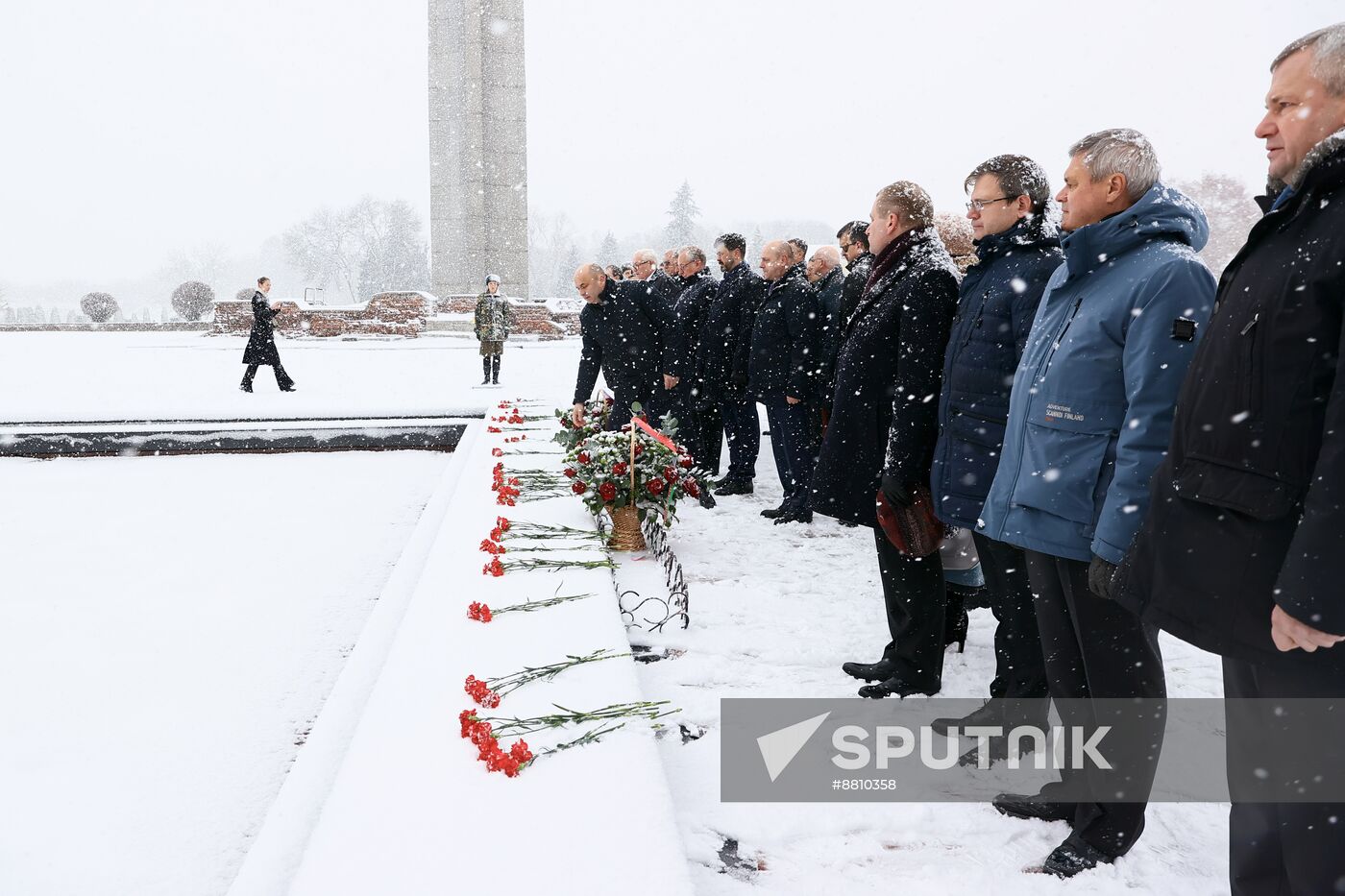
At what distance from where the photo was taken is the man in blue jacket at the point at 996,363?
2514 millimetres

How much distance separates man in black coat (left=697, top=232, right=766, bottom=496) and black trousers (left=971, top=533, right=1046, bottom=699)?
3.42m

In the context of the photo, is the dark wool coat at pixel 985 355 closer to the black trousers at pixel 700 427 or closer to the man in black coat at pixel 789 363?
the man in black coat at pixel 789 363

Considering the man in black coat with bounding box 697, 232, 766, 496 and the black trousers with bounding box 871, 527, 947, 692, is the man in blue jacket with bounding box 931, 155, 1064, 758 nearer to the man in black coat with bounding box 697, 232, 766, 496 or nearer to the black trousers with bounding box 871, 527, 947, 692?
the black trousers with bounding box 871, 527, 947, 692

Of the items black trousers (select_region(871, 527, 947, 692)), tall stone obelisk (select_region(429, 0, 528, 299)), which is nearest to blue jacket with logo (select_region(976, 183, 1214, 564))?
black trousers (select_region(871, 527, 947, 692))

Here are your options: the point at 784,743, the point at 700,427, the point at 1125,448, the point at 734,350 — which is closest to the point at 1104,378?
the point at 1125,448

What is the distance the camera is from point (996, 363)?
253 centimetres

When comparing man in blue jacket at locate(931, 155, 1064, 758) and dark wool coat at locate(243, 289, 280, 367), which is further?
dark wool coat at locate(243, 289, 280, 367)

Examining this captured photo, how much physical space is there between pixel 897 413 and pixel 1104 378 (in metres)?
0.93

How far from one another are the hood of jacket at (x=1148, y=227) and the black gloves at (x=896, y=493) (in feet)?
3.34

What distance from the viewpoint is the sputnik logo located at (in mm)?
2592

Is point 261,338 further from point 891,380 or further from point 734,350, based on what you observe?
point 891,380

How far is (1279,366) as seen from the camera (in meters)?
1.36

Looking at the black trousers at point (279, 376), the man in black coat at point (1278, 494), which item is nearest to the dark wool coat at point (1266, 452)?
the man in black coat at point (1278, 494)

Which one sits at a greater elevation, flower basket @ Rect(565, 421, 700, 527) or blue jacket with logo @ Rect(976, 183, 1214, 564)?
blue jacket with logo @ Rect(976, 183, 1214, 564)
